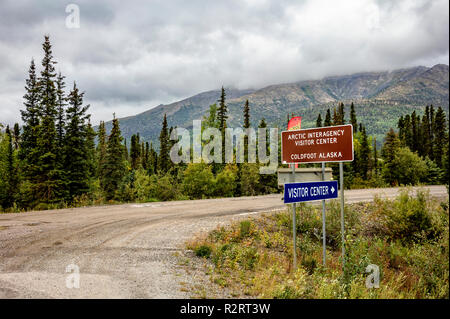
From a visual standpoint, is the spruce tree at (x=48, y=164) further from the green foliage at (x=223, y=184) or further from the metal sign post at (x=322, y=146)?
the metal sign post at (x=322, y=146)

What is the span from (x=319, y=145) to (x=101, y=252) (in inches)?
234

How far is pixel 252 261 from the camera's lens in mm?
7305

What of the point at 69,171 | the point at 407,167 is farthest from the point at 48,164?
the point at 407,167

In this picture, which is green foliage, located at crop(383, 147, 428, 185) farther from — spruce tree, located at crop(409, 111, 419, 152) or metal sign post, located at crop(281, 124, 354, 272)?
metal sign post, located at crop(281, 124, 354, 272)

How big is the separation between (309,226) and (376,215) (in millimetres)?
3714

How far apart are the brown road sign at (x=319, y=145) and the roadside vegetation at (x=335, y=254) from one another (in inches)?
87.3

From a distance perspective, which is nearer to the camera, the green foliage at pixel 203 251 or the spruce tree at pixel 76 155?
the green foliage at pixel 203 251

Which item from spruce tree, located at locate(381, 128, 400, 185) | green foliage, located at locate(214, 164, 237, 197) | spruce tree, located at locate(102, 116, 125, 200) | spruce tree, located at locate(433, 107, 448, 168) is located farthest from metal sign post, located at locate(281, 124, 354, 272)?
spruce tree, located at locate(433, 107, 448, 168)

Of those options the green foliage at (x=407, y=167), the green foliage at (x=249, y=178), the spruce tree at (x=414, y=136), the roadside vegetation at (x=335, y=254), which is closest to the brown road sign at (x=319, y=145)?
the roadside vegetation at (x=335, y=254)

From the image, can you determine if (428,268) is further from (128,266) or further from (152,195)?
→ (152,195)

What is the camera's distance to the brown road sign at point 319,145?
679 centimetres

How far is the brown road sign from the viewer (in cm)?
679
